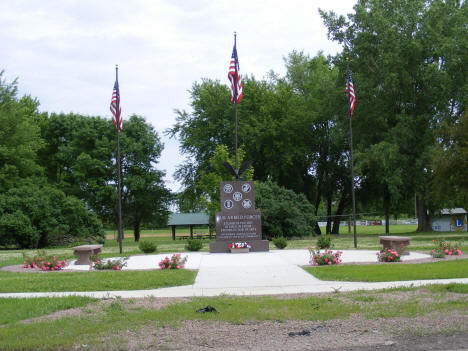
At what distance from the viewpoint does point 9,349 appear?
19.3 ft

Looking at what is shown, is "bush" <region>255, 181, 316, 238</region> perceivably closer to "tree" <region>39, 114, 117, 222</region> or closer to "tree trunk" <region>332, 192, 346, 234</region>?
"tree trunk" <region>332, 192, 346, 234</region>

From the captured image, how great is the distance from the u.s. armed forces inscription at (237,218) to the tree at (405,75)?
16.1m

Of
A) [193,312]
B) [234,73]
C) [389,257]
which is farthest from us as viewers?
[234,73]

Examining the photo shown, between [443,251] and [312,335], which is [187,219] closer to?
[443,251]

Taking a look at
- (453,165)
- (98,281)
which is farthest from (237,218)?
(453,165)

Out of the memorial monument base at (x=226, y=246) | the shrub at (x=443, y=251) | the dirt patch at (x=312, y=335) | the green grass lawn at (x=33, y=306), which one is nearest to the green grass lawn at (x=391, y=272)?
the shrub at (x=443, y=251)

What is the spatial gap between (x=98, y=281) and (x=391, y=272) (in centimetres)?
721

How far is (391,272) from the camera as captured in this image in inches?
482

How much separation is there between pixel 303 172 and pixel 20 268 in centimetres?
3536

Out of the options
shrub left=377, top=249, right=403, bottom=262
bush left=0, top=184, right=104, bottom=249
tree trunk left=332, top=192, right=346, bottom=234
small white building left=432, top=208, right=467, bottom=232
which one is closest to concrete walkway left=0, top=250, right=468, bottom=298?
shrub left=377, top=249, right=403, bottom=262

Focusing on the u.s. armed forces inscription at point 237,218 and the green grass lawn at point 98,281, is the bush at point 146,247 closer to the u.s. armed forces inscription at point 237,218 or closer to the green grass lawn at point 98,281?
the u.s. armed forces inscription at point 237,218

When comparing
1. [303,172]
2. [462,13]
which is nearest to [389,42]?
[462,13]

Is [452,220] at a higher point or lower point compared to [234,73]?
lower

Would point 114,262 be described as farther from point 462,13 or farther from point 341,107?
point 462,13
